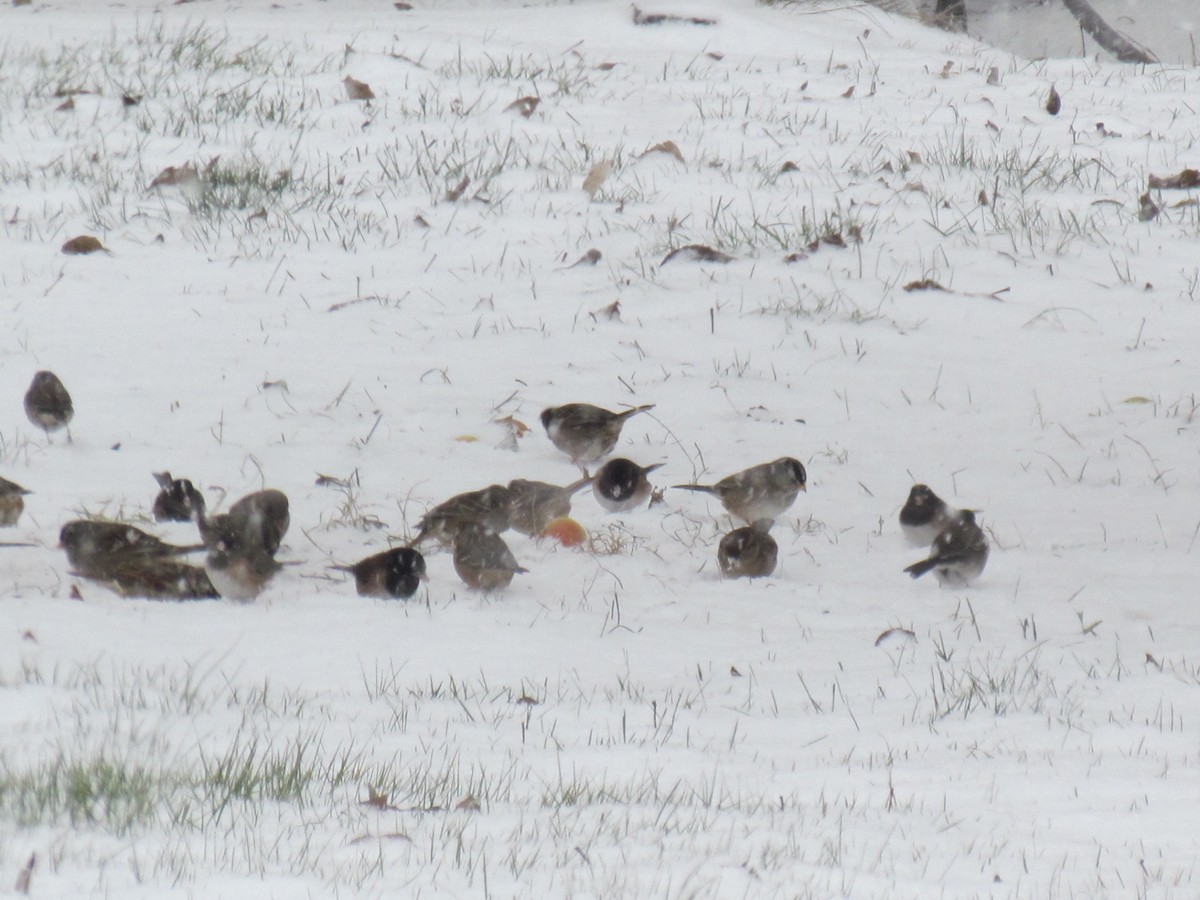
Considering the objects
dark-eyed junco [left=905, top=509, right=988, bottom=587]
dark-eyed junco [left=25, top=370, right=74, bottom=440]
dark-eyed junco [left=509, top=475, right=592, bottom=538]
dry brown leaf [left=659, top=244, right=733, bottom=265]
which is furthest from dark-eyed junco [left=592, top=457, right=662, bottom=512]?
dry brown leaf [left=659, top=244, right=733, bottom=265]

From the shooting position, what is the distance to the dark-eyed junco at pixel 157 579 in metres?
4.03

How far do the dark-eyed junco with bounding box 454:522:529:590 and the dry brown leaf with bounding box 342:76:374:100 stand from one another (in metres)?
6.70

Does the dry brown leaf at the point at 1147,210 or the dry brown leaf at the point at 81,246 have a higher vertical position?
the dry brown leaf at the point at 1147,210

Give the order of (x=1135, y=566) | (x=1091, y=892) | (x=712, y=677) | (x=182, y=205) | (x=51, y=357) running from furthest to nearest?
(x=182, y=205), (x=51, y=357), (x=1135, y=566), (x=712, y=677), (x=1091, y=892)

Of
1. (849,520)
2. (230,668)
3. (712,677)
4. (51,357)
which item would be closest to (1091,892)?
(712,677)

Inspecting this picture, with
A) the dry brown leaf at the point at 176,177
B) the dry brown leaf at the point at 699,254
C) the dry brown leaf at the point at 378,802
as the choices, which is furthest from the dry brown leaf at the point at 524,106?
the dry brown leaf at the point at 378,802

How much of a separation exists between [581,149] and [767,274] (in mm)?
2407

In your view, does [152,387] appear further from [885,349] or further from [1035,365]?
[1035,365]

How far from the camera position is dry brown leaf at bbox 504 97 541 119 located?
33.0ft

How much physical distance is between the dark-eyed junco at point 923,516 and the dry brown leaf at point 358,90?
677 cm

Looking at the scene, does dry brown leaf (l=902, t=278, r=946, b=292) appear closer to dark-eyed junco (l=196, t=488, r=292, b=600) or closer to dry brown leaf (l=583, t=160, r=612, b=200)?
dry brown leaf (l=583, t=160, r=612, b=200)

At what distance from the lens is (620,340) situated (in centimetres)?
663

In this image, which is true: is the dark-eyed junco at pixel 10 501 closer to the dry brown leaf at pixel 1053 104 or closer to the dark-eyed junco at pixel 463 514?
the dark-eyed junco at pixel 463 514

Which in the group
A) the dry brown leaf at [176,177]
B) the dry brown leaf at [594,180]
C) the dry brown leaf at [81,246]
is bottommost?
the dry brown leaf at [81,246]
